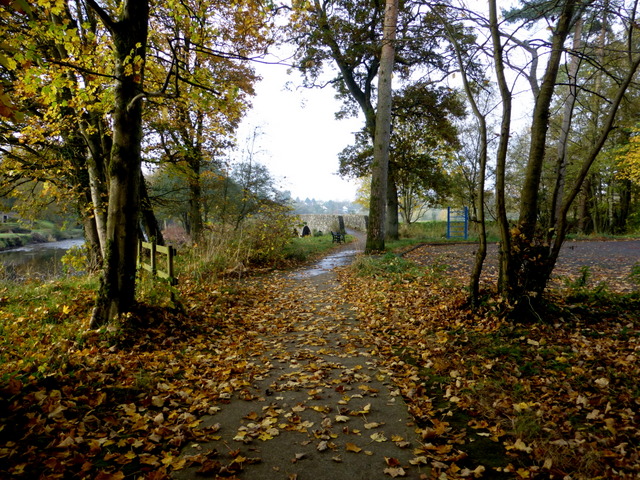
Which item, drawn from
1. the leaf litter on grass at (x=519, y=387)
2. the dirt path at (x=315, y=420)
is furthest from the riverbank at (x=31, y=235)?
the leaf litter on grass at (x=519, y=387)

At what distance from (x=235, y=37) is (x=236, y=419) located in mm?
14003

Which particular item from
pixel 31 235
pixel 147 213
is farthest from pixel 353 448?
pixel 31 235

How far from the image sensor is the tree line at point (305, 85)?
469cm

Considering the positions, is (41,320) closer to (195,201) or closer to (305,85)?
(195,201)

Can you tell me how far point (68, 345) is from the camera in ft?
13.9

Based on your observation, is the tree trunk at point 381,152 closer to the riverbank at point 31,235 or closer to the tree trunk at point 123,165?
the tree trunk at point 123,165

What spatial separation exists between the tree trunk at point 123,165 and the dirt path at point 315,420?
7.26 feet

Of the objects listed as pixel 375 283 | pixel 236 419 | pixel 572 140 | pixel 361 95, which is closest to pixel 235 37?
pixel 361 95

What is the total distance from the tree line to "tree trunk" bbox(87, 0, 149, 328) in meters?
0.02

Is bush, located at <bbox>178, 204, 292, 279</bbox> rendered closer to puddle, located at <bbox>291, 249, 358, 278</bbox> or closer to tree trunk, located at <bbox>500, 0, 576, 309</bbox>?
puddle, located at <bbox>291, 249, 358, 278</bbox>

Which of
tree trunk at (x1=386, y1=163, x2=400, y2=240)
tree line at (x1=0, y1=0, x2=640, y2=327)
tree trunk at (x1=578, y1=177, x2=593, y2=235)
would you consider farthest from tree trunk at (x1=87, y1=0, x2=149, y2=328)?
tree trunk at (x1=578, y1=177, x2=593, y2=235)

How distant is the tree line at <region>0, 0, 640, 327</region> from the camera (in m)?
4.69

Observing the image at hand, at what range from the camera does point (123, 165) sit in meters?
4.89

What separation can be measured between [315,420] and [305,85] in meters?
14.9
